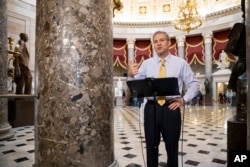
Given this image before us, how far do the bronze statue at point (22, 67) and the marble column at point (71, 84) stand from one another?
5.31m

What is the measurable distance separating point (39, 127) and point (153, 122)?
1071 millimetres

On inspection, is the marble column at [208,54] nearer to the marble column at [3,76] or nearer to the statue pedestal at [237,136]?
the marble column at [3,76]

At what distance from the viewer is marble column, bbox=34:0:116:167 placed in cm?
175

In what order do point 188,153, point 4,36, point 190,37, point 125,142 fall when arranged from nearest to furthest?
point 188,153 → point 125,142 → point 4,36 → point 190,37

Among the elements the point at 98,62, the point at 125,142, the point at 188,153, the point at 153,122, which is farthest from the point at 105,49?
the point at 125,142

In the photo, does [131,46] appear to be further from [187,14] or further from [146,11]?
[187,14]

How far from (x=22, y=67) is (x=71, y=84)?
5761 mm

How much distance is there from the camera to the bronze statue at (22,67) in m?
6.61

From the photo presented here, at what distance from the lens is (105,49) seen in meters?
1.92

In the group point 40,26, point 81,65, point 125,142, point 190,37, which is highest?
point 190,37

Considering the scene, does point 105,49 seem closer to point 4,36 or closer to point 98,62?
point 98,62

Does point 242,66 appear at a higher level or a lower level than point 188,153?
higher

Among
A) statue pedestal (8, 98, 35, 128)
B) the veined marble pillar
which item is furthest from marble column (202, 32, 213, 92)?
statue pedestal (8, 98, 35, 128)

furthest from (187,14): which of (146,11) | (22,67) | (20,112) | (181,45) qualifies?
(20,112)
